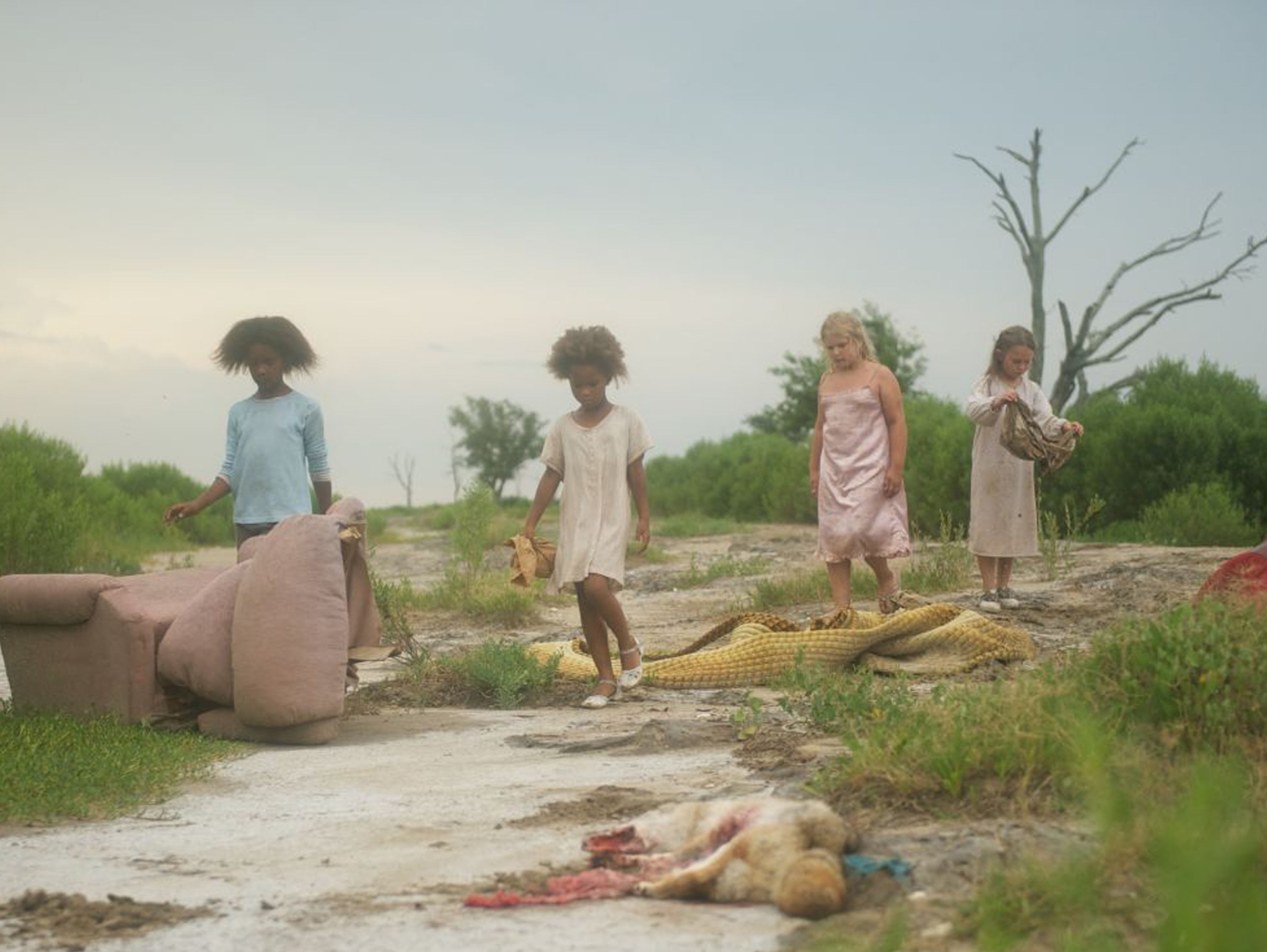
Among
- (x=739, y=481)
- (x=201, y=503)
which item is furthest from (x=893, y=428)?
(x=739, y=481)

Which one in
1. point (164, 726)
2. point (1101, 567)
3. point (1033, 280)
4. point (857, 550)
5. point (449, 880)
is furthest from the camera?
point (1033, 280)

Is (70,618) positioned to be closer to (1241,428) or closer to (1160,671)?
(1160,671)

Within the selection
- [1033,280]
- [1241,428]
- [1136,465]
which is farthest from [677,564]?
[1033,280]

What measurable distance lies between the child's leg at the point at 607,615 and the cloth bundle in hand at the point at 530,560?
0.20 metres

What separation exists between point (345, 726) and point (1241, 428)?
551 inches

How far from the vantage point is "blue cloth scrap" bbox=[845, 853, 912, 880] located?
3.56 meters

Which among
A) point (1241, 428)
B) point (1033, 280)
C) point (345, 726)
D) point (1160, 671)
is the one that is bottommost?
point (345, 726)

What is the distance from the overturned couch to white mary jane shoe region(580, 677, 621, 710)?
40.6 inches

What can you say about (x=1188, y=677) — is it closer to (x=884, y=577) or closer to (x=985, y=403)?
(x=884, y=577)

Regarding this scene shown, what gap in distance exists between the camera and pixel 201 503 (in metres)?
7.62

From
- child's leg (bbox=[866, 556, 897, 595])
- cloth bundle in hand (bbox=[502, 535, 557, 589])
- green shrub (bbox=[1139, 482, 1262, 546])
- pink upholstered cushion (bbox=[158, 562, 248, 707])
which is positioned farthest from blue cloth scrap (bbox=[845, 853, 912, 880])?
green shrub (bbox=[1139, 482, 1262, 546])

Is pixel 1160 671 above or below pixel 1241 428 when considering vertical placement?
below

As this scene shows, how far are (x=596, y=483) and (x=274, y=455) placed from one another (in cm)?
163

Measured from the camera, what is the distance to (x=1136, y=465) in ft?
60.1
